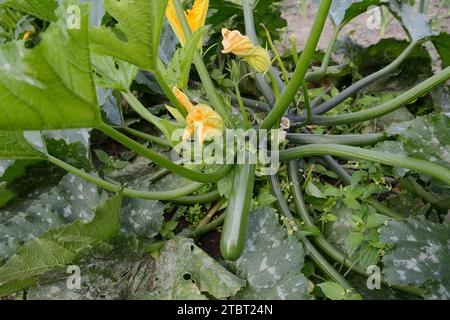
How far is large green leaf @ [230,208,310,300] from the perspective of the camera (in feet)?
3.26

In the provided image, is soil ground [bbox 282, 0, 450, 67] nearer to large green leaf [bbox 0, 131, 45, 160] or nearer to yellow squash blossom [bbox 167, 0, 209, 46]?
yellow squash blossom [bbox 167, 0, 209, 46]

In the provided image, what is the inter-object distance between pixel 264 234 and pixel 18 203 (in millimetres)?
751

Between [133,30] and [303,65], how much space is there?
388 mm

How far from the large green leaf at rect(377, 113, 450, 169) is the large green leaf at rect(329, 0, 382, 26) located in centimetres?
53

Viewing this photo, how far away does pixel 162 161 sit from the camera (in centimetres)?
91

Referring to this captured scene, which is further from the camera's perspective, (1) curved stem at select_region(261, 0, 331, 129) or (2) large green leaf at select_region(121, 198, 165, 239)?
(2) large green leaf at select_region(121, 198, 165, 239)

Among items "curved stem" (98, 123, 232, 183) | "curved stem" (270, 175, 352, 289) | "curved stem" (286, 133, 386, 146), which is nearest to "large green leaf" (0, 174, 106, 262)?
"curved stem" (98, 123, 232, 183)

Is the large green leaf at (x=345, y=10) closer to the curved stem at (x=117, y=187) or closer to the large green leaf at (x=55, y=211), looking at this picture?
the curved stem at (x=117, y=187)

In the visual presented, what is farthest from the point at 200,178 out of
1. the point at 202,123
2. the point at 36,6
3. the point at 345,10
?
the point at 345,10

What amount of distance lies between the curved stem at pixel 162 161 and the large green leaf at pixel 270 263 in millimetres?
152

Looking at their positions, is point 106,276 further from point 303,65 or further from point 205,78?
point 303,65

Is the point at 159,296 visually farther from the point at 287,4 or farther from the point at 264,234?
the point at 287,4

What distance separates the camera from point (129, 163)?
1560 mm
